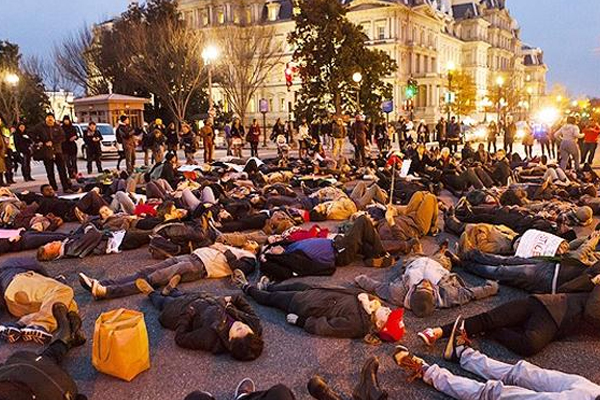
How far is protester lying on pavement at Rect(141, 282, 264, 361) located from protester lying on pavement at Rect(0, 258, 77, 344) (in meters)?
1.00

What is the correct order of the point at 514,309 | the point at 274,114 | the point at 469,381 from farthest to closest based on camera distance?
the point at 274,114, the point at 514,309, the point at 469,381

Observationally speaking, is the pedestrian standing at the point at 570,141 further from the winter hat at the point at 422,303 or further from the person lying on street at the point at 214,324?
the person lying on street at the point at 214,324

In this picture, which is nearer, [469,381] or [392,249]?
[469,381]

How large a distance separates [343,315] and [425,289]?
1.00 m

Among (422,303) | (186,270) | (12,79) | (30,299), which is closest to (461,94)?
(12,79)

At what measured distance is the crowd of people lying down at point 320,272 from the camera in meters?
4.04

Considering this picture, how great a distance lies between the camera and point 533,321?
14.8 feet

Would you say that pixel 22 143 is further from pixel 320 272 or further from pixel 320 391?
pixel 320 391

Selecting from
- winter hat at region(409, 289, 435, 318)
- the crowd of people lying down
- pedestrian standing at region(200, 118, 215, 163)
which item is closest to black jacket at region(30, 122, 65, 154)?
the crowd of people lying down

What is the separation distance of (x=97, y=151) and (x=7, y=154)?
10.3ft

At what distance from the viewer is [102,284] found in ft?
20.1

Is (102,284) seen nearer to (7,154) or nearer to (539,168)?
(7,154)

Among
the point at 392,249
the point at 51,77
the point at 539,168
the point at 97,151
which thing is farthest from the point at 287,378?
the point at 51,77

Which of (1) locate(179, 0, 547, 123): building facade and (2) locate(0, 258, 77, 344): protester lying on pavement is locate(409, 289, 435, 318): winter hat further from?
(1) locate(179, 0, 547, 123): building facade
